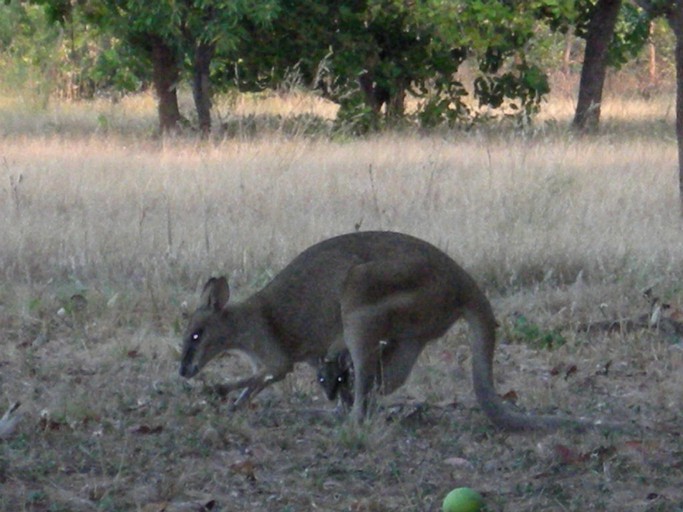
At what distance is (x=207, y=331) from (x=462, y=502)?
5.37 feet

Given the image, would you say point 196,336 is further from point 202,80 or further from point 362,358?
point 202,80

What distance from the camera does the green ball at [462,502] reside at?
3801 millimetres

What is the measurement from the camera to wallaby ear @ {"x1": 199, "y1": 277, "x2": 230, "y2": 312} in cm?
514

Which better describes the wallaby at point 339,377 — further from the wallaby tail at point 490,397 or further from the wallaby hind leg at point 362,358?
the wallaby tail at point 490,397

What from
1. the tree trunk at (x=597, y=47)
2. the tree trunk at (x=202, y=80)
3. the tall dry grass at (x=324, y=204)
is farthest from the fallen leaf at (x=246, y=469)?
the tree trunk at (x=597, y=47)

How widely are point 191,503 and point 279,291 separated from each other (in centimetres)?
138

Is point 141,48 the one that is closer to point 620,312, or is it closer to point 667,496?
point 620,312

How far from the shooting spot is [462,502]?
3.81 metres

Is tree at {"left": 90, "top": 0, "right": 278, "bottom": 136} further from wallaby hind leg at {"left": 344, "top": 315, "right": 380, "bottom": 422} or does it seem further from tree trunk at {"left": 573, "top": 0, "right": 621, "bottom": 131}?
wallaby hind leg at {"left": 344, "top": 315, "right": 380, "bottom": 422}

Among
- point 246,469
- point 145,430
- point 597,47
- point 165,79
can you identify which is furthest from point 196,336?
point 597,47

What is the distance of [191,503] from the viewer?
3947 millimetres

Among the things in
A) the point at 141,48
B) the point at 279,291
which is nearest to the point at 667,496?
the point at 279,291

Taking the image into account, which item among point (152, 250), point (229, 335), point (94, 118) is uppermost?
point (229, 335)

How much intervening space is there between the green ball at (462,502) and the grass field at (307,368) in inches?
6.6
